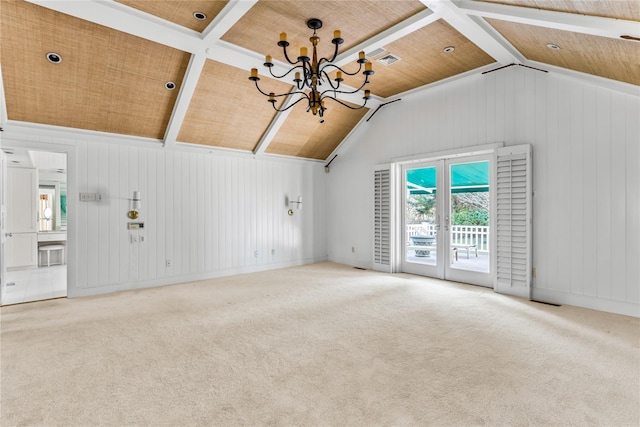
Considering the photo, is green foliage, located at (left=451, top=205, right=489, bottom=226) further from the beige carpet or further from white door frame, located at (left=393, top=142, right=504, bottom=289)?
the beige carpet

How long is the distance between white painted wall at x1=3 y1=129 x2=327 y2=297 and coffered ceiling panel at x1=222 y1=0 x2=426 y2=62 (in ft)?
8.70

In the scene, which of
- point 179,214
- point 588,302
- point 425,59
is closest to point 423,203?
point 425,59

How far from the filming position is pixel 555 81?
4.36 m

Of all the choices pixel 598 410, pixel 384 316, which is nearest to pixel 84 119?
pixel 384 316

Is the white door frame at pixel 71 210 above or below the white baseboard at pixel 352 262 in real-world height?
above

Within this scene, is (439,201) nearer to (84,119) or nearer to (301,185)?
(301,185)

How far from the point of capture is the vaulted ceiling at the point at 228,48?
3.16 metres

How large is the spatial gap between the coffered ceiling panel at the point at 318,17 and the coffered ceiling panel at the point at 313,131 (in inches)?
74.8

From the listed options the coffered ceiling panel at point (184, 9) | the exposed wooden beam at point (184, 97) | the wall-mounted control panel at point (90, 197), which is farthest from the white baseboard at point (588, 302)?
the wall-mounted control panel at point (90, 197)

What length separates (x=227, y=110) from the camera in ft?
17.4

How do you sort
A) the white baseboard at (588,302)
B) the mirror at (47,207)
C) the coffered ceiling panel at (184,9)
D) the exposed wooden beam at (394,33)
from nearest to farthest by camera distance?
the coffered ceiling panel at (184,9)
the exposed wooden beam at (394,33)
the white baseboard at (588,302)
the mirror at (47,207)

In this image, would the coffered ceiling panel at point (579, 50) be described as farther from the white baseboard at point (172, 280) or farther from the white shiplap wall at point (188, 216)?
the white baseboard at point (172, 280)

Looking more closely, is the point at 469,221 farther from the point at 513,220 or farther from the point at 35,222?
the point at 35,222

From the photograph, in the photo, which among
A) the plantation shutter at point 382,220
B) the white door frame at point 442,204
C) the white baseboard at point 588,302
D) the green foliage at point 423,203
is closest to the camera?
the white baseboard at point 588,302
